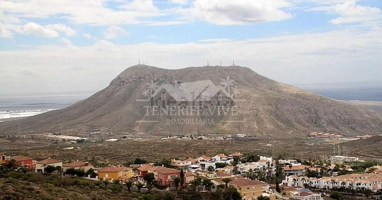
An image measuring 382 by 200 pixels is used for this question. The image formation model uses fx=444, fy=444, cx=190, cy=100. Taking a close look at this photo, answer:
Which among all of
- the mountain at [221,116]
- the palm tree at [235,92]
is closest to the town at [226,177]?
the mountain at [221,116]

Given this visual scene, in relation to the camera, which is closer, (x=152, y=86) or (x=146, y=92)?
(x=146, y=92)

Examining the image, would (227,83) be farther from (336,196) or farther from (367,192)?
(336,196)

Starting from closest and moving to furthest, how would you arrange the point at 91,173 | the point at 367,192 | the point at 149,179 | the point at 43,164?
the point at 149,179 → the point at 367,192 → the point at 91,173 → the point at 43,164

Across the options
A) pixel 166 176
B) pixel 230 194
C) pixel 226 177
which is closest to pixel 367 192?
pixel 226 177

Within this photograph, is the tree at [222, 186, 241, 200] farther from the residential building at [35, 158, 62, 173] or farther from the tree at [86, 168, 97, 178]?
the residential building at [35, 158, 62, 173]

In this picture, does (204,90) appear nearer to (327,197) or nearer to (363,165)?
(363,165)

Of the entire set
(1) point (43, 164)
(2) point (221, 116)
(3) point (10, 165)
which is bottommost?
Answer: (1) point (43, 164)
